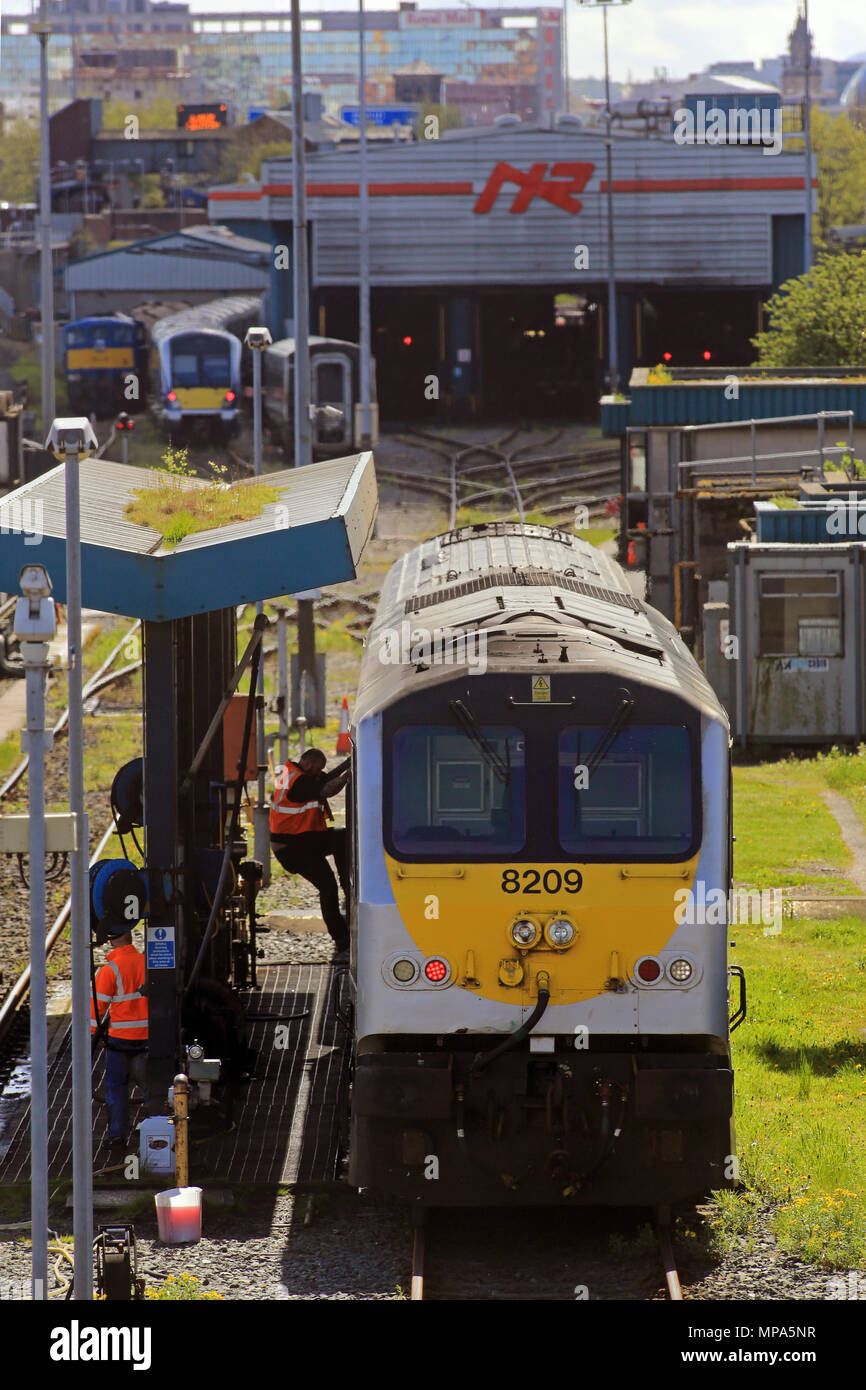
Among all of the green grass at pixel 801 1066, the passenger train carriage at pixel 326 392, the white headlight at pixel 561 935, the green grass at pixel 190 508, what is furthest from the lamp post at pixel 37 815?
the passenger train carriage at pixel 326 392

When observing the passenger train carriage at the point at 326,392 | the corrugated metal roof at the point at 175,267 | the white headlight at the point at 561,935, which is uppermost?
the corrugated metal roof at the point at 175,267

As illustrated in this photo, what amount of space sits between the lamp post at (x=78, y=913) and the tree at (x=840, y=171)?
271 feet

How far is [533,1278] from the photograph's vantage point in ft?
28.3

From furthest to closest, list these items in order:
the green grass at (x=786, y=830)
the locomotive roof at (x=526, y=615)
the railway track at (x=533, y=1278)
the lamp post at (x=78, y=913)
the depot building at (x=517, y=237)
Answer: the depot building at (x=517, y=237)
the green grass at (x=786, y=830)
the locomotive roof at (x=526, y=615)
the railway track at (x=533, y=1278)
the lamp post at (x=78, y=913)

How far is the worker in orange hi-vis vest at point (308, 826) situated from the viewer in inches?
512

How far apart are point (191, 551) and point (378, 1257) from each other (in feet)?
13.4

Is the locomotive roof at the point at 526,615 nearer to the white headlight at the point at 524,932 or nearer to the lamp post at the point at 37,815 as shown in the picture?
the white headlight at the point at 524,932

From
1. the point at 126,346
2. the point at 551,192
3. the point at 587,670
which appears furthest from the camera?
the point at 551,192

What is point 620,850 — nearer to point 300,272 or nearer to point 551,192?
point 300,272

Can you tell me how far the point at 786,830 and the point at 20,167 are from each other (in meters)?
90.6

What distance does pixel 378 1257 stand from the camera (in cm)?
888

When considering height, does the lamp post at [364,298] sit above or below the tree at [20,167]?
below
